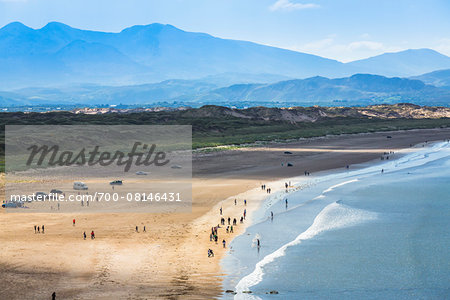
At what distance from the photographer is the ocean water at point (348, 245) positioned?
28.3 meters

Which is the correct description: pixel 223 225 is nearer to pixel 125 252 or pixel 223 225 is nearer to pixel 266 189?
pixel 125 252

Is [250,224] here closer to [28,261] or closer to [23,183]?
[28,261]

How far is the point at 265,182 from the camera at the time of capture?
203 ft

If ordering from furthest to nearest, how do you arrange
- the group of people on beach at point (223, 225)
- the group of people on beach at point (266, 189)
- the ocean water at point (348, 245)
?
the group of people on beach at point (266, 189) < the group of people on beach at point (223, 225) < the ocean water at point (348, 245)

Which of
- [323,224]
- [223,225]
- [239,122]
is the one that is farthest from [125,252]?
[239,122]

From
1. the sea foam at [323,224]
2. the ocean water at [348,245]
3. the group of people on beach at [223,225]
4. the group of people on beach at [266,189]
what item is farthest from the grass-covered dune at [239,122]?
the sea foam at [323,224]

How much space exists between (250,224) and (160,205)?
37.8 feet

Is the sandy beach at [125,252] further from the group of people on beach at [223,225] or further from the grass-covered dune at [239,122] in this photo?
the grass-covered dune at [239,122]

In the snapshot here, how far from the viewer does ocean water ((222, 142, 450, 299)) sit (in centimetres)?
2834

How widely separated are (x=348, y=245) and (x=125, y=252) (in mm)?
15810

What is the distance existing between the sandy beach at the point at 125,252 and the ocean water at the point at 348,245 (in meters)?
2.16

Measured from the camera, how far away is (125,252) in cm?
3400

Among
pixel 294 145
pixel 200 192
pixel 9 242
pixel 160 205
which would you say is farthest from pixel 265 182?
pixel 294 145

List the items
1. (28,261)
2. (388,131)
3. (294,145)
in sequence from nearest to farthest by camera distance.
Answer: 1. (28,261)
2. (294,145)
3. (388,131)
